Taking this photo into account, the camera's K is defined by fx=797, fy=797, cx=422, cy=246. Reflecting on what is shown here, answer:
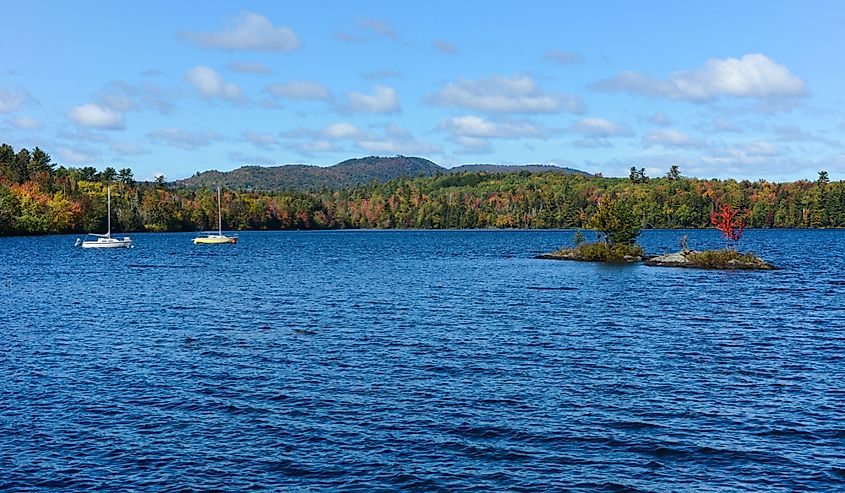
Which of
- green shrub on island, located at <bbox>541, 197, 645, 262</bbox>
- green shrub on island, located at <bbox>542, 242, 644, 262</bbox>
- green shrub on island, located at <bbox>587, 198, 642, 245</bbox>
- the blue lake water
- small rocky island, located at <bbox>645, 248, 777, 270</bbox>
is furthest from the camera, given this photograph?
green shrub on island, located at <bbox>587, 198, 642, 245</bbox>

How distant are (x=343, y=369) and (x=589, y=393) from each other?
13324mm

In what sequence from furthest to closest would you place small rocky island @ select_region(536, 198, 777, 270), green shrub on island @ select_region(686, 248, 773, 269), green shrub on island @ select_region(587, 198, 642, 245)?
green shrub on island @ select_region(587, 198, 642, 245) < small rocky island @ select_region(536, 198, 777, 270) < green shrub on island @ select_region(686, 248, 773, 269)

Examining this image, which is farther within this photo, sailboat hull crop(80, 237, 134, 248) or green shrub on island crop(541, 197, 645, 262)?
sailboat hull crop(80, 237, 134, 248)

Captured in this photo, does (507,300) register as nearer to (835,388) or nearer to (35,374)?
(835,388)

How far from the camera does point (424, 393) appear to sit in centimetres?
3759

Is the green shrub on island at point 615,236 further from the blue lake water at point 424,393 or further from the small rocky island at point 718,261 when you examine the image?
the blue lake water at point 424,393

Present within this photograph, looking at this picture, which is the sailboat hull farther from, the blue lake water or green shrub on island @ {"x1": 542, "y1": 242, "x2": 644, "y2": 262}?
the blue lake water

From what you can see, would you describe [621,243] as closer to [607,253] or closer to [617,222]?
[617,222]

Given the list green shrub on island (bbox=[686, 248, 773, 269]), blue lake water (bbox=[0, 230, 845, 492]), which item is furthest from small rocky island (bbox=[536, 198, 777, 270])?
blue lake water (bbox=[0, 230, 845, 492])

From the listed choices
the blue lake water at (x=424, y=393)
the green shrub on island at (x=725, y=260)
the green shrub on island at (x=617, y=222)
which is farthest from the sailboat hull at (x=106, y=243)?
the green shrub on island at (x=725, y=260)

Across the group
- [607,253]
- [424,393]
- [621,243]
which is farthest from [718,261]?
[424,393]

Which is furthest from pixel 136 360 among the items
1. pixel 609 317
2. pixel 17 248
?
pixel 17 248

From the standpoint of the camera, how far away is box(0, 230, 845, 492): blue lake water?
27.4m

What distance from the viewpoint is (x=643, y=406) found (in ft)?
116
